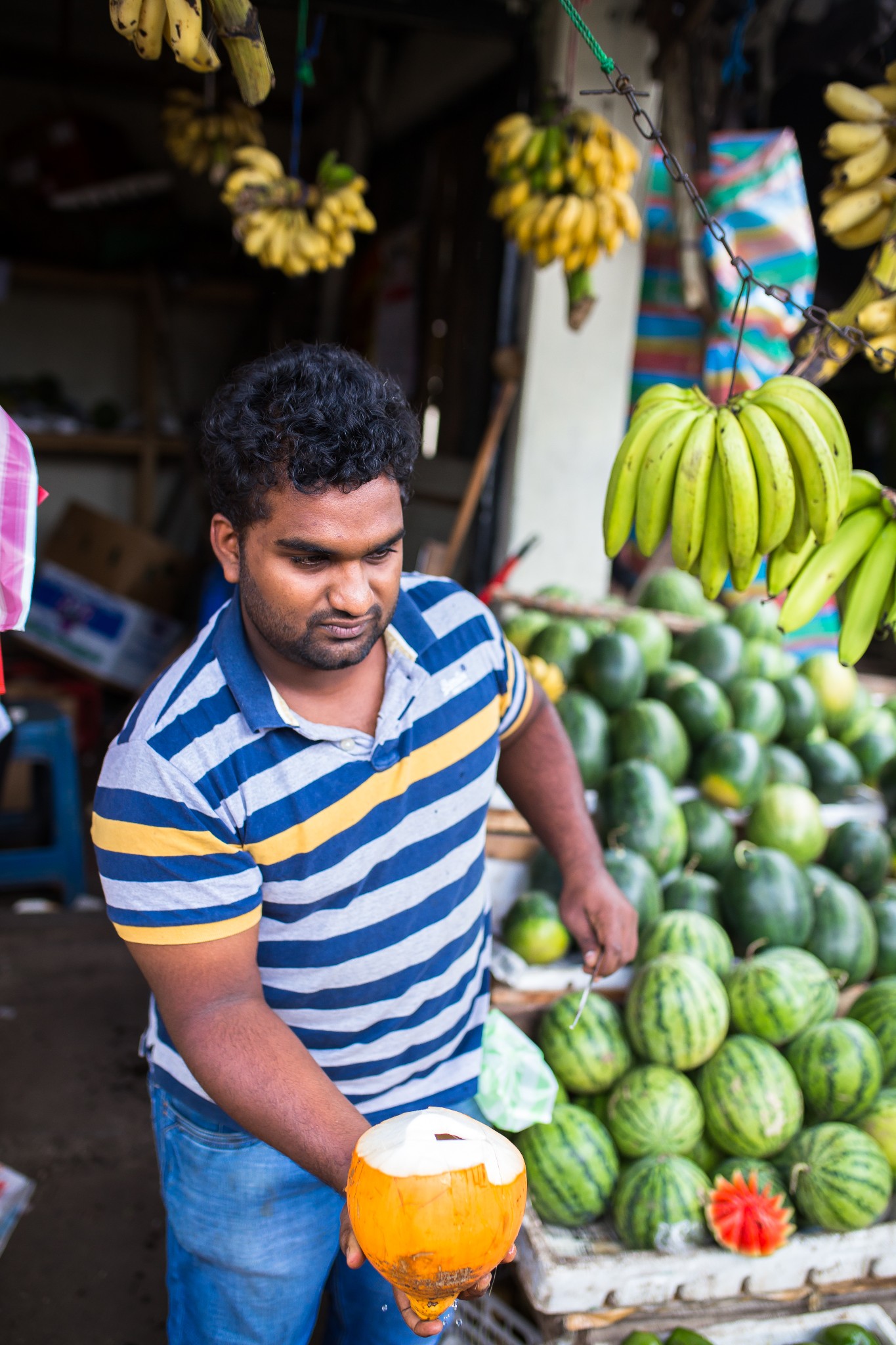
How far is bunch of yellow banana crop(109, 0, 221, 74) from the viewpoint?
1.44m

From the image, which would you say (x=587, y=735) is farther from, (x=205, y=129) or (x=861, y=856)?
(x=205, y=129)

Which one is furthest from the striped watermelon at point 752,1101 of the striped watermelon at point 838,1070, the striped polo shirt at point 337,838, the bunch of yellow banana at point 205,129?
the bunch of yellow banana at point 205,129

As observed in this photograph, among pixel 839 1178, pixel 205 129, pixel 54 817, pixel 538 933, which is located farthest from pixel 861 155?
pixel 54 817

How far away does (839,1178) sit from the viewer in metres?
1.96

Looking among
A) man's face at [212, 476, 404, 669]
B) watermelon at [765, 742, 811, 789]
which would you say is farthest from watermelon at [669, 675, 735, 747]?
man's face at [212, 476, 404, 669]

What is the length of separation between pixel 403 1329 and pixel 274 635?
1175 mm

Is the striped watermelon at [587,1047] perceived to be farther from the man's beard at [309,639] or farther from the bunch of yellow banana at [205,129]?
the bunch of yellow banana at [205,129]

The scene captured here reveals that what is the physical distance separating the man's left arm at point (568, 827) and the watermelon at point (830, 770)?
132 centimetres

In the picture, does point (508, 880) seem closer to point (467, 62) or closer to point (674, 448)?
point (674, 448)

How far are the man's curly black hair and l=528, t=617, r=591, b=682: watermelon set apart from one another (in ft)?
5.58

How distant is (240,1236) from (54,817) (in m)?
2.84

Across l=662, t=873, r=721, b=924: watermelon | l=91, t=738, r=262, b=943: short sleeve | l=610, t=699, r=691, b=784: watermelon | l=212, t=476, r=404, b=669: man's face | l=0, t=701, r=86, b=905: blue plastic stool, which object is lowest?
l=0, t=701, r=86, b=905: blue plastic stool

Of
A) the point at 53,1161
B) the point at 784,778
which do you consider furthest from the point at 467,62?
the point at 53,1161

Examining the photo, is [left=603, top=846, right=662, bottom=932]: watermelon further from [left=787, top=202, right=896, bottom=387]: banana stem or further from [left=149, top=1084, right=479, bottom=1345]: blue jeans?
[left=787, top=202, right=896, bottom=387]: banana stem
